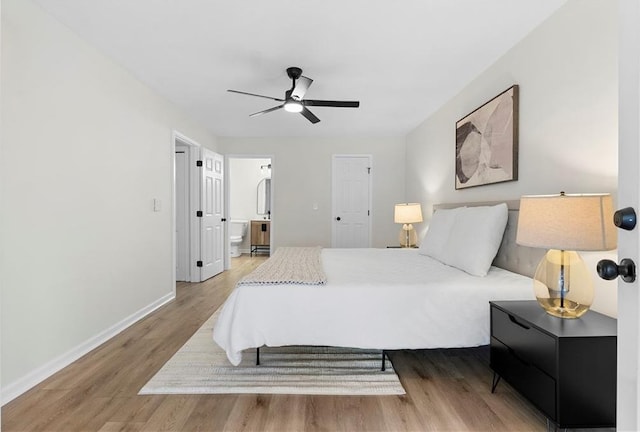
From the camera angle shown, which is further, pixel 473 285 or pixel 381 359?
pixel 381 359

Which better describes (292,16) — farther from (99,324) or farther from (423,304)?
(99,324)

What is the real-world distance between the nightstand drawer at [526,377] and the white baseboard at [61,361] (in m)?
2.70

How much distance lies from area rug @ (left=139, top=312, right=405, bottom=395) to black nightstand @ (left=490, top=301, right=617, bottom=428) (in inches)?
28.0

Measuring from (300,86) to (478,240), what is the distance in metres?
1.90

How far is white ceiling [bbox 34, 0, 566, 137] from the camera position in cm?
200

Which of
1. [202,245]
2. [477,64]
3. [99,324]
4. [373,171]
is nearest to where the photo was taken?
[99,324]

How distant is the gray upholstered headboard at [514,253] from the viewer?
2.20 metres

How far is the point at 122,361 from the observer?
2234 mm

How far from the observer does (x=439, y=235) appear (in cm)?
302

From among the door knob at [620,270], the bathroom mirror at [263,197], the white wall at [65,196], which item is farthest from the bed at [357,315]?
the bathroom mirror at [263,197]

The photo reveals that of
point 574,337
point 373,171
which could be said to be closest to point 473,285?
point 574,337

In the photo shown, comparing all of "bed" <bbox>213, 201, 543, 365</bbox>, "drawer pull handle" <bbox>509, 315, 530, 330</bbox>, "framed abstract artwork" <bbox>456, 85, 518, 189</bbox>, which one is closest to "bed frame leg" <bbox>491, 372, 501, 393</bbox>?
"bed" <bbox>213, 201, 543, 365</bbox>

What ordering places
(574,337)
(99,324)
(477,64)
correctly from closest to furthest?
→ (574,337) → (99,324) → (477,64)

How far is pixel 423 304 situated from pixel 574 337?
Result: 0.73 meters
